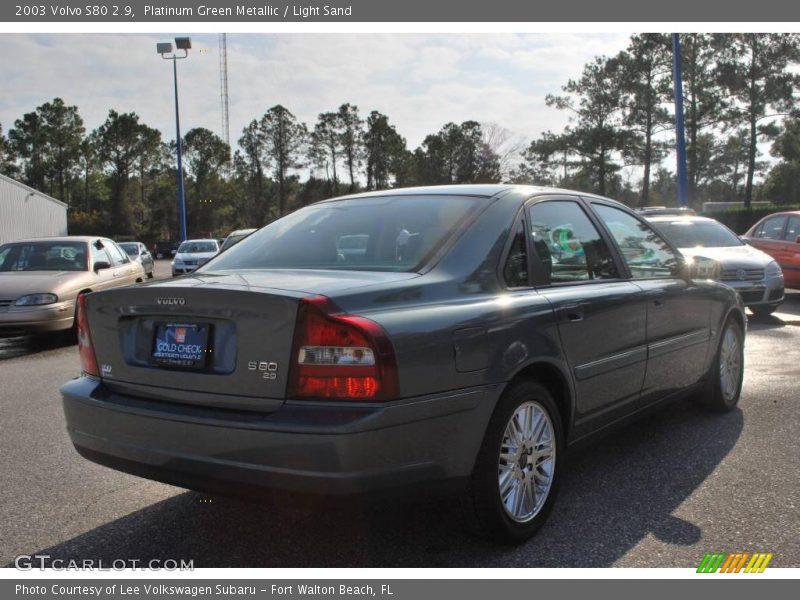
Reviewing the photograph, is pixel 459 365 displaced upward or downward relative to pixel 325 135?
downward

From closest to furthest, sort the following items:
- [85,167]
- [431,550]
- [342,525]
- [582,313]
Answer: [431,550]
[342,525]
[582,313]
[85,167]

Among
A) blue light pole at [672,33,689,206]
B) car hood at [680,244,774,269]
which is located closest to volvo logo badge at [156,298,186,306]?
car hood at [680,244,774,269]

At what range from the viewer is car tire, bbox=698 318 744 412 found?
535 cm

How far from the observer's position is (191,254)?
88.0 ft

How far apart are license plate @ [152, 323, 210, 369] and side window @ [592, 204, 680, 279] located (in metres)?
2.47

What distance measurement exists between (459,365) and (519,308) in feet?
1.70

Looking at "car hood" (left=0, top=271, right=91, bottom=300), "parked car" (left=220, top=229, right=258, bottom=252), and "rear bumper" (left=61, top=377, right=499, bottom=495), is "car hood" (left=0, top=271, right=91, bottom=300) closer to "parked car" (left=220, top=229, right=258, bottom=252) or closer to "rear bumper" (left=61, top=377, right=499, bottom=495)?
"parked car" (left=220, top=229, right=258, bottom=252)

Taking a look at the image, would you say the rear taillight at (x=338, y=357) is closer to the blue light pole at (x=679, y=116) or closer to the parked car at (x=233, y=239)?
the parked car at (x=233, y=239)

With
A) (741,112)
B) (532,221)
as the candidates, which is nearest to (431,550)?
(532,221)

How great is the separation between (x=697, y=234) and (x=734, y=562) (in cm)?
931

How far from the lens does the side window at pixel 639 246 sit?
14.8 feet

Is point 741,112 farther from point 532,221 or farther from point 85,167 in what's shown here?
point 85,167

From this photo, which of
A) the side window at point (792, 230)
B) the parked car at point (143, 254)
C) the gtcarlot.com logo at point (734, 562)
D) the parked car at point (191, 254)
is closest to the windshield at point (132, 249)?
the parked car at point (143, 254)

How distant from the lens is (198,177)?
7762cm
